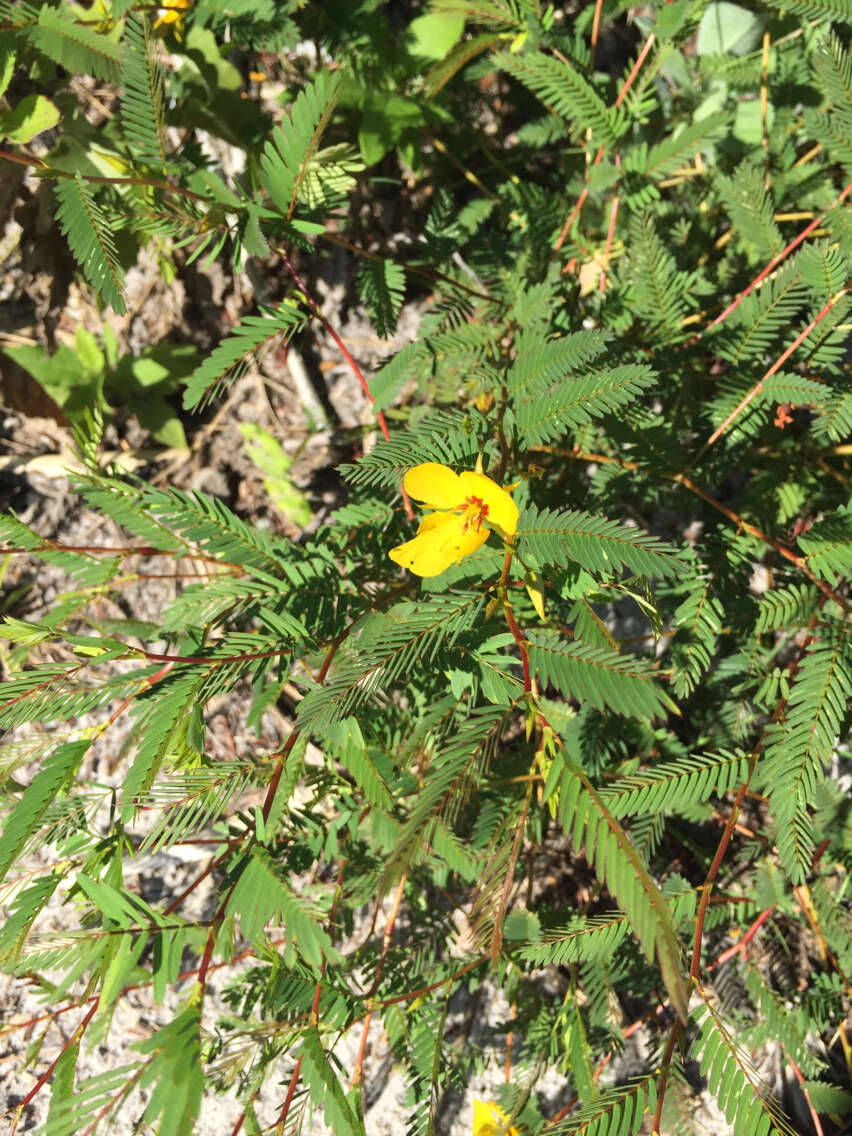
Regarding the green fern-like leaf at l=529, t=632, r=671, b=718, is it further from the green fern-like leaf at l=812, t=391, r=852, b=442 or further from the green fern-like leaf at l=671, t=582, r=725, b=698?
the green fern-like leaf at l=812, t=391, r=852, b=442

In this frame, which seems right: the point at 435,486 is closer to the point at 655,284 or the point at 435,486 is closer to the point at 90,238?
the point at 90,238

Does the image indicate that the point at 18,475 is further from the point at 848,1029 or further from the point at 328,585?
the point at 848,1029

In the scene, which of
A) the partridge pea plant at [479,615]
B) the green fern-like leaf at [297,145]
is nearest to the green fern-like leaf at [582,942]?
the partridge pea plant at [479,615]

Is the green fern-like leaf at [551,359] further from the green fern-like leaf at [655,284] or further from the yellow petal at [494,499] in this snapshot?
the green fern-like leaf at [655,284]

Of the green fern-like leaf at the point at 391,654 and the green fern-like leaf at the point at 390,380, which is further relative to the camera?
the green fern-like leaf at the point at 390,380

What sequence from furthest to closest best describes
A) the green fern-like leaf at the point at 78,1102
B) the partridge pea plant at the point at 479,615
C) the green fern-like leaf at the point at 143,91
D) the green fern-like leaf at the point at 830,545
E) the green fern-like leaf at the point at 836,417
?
the green fern-like leaf at the point at 836,417
the green fern-like leaf at the point at 830,545
the green fern-like leaf at the point at 143,91
the partridge pea plant at the point at 479,615
the green fern-like leaf at the point at 78,1102

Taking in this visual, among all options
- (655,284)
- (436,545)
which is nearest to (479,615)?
(436,545)
